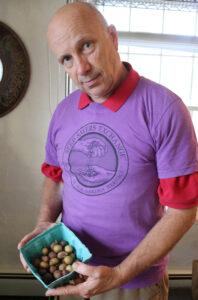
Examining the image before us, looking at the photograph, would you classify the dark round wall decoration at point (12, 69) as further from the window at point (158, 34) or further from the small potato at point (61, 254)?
the small potato at point (61, 254)

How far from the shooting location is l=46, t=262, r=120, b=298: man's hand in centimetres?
78

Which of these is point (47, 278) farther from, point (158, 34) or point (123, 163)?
point (158, 34)

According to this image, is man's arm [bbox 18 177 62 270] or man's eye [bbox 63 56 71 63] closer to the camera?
man's eye [bbox 63 56 71 63]

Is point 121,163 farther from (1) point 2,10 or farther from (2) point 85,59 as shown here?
(1) point 2,10

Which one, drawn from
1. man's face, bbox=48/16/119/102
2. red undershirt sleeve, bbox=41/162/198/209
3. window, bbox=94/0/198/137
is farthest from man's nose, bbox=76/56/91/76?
window, bbox=94/0/198/137

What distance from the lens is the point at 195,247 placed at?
226 centimetres

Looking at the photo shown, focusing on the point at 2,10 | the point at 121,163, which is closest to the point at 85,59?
the point at 121,163

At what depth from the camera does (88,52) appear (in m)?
0.84

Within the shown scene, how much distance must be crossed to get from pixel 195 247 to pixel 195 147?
5.82 feet

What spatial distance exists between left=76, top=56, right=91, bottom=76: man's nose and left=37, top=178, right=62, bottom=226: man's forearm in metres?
0.59

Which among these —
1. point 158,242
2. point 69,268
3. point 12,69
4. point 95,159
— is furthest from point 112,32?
point 12,69

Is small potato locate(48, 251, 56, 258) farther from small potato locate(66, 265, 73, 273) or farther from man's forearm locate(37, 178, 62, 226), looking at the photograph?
man's forearm locate(37, 178, 62, 226)

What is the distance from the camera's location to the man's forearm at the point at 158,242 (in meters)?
0.83

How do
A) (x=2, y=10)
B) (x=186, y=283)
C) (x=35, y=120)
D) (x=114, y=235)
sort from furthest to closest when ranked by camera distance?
(x=186, y=283)
(x=35, y=120)
(x=2, y=10)
(x=114, y=235)
